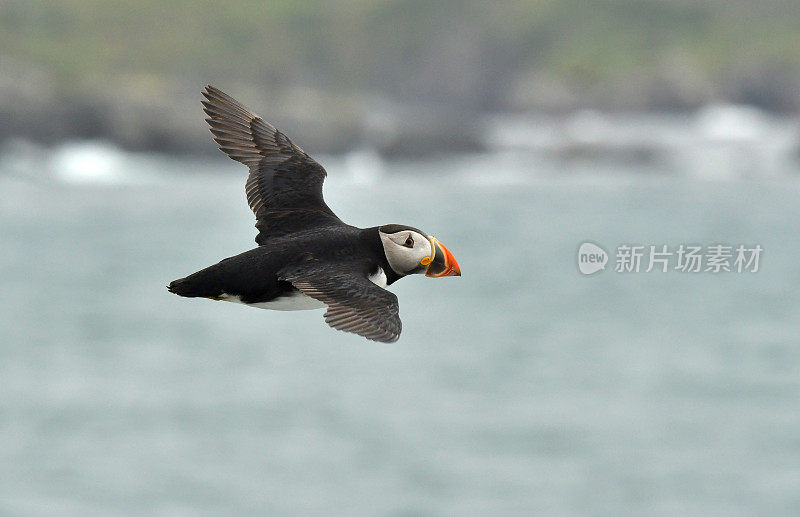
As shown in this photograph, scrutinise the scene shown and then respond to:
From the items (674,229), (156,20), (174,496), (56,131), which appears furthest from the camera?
(156,20)

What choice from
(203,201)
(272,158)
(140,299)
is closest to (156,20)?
(203,201)

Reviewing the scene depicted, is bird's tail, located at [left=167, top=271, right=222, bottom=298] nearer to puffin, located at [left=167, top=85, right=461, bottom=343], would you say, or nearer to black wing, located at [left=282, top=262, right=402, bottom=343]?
puffin, located at [left=167, top=85, right=461, bottom=343]

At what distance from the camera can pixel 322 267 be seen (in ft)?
26.5

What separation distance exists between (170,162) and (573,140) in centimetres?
6999

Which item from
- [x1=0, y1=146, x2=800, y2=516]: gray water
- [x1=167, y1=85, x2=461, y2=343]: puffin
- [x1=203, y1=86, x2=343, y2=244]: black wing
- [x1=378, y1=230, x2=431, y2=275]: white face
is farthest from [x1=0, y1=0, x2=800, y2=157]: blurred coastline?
[x1=378, y1=230, x2=431, y2=275]: white face

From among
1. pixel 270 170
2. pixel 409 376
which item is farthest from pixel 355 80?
pixel 270 170

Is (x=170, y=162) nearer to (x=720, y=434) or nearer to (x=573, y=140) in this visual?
(x=720, y=434)

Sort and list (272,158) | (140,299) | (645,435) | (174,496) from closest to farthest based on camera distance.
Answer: (272,158)
(174,496)
(645,435)
(140,299)

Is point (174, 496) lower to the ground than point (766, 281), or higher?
lower

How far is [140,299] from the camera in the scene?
323ft

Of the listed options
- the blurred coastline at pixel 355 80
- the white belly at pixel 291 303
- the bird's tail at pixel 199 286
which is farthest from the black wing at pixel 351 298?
the blurred coastline at pixel 355 80

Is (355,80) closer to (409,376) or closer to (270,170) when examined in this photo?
(409,376)

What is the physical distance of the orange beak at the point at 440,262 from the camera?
7648 millimetres

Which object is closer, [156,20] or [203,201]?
[203,201]
